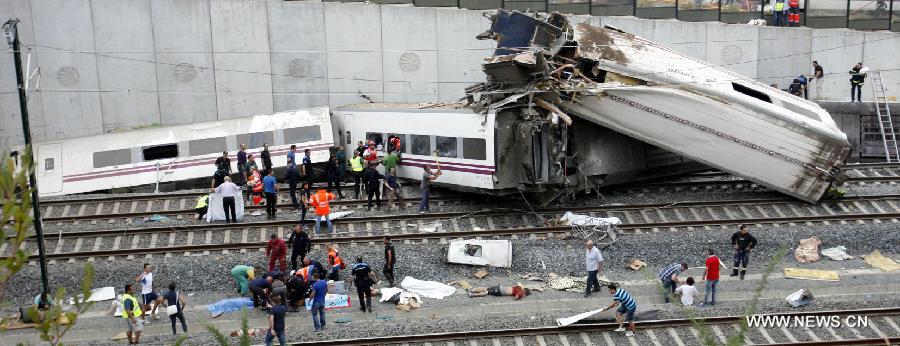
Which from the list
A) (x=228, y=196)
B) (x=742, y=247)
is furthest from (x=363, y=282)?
(x=742, y=247)

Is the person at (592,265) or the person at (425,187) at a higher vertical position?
the person at (425,187)

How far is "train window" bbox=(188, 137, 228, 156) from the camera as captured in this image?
27.7 metres

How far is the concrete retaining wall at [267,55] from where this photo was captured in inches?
1195

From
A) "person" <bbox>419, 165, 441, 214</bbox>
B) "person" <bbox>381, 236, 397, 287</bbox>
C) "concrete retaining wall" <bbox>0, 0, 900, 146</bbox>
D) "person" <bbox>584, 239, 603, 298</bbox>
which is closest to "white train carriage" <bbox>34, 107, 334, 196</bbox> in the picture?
"concrete retaining wall" <bbox>0, 0, 900, 146</bbox>

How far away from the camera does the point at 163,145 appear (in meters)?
27.4

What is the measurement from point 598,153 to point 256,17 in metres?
13.1

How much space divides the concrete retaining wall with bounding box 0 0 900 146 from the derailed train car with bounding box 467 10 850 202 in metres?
8.13

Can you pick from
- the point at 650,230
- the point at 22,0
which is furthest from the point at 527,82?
the point at 22,0

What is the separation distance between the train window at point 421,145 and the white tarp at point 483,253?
4747mm

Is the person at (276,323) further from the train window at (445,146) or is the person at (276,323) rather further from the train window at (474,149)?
the train window at (445,146)

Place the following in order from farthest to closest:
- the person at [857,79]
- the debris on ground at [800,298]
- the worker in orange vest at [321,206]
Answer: the person at [857,79] → the worker in orange vest at [321,206] → the debris on ground at [800,298]

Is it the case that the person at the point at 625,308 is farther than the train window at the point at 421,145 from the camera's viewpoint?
No

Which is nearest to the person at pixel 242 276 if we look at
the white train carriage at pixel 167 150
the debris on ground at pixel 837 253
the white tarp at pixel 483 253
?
the white tarp at pixel 483 253

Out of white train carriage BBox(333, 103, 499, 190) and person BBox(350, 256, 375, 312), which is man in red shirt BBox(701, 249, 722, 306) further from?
person BBox(350, 256, 375, 312)
